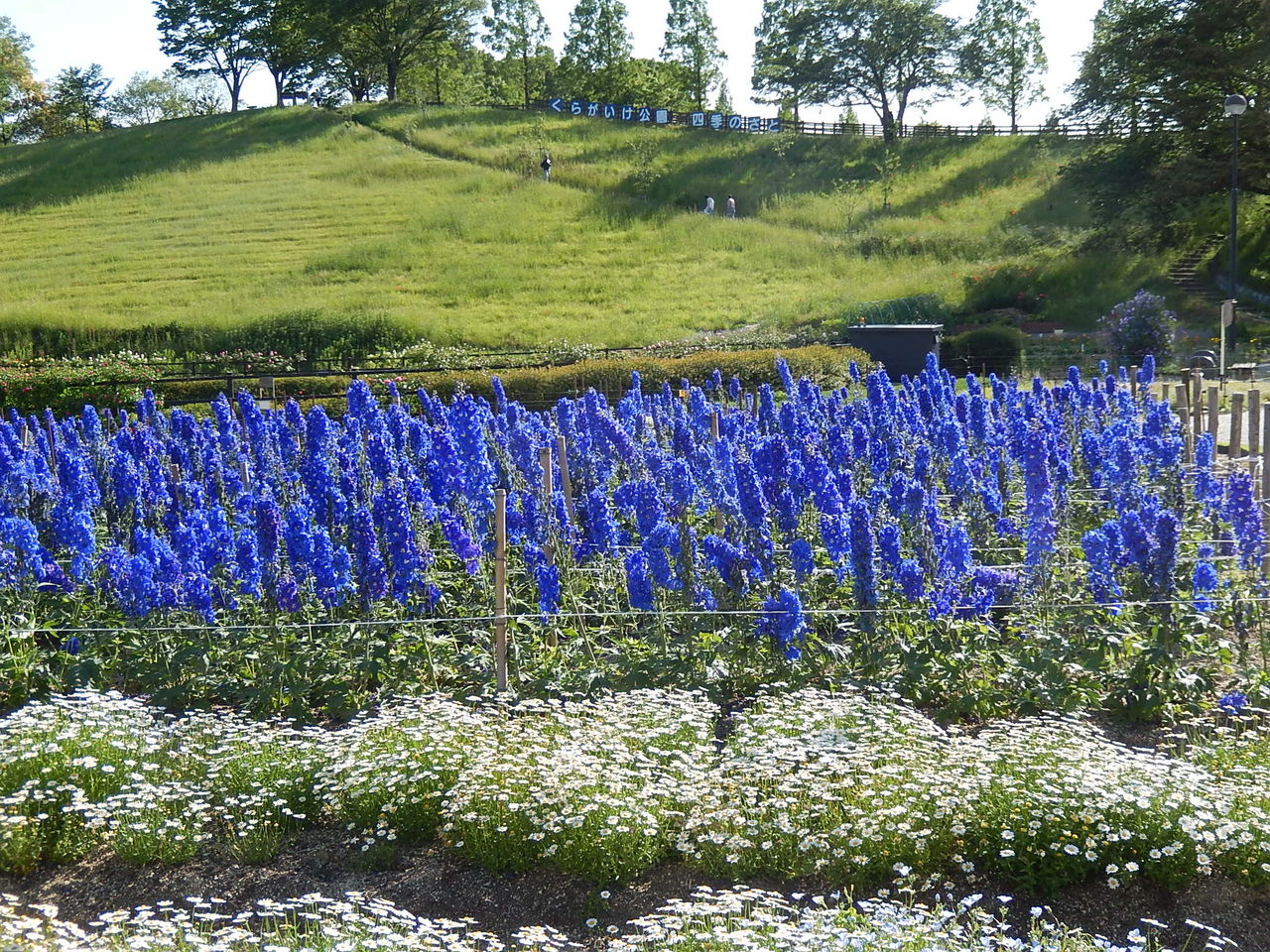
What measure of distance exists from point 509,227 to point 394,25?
100 feet

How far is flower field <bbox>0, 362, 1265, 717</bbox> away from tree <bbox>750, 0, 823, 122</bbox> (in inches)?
2350

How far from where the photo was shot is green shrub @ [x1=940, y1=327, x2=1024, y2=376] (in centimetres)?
2436

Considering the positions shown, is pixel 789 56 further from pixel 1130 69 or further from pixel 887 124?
pixel 1130 69

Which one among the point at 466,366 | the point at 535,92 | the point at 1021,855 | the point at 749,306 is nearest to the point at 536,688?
the point at 1021,855

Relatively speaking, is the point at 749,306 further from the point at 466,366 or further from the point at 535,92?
the point at 535,92

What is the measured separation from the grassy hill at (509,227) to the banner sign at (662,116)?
2.40 metres

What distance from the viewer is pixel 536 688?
6.79 metres

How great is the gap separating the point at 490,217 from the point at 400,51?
98.2ft

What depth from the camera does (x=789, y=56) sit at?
66438 millimetres

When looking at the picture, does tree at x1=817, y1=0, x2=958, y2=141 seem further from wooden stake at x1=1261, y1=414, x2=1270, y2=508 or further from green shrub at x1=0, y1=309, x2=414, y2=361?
wooden stake at x1=1261, y1=414, x2=1270, y2=508

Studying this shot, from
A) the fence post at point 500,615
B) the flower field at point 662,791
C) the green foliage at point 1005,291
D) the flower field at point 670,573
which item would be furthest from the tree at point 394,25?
the flower field at point 662,791

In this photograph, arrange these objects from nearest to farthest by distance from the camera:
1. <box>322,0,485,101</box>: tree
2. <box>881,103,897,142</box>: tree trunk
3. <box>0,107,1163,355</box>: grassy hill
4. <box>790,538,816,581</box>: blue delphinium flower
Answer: <box>790,538,816,581</box>: blue delphinium flower
<box>0,107,1163,355</box>: grassy hill
<box>881,103,897,142</box>: tree trunk
<box>322,0,485,101</box>: tree

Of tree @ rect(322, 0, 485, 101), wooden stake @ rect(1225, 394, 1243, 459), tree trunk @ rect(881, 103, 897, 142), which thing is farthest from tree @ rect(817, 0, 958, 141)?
wooden stake @ rect(1225, 394, 1243, 459)

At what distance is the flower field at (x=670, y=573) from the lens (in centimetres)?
672
